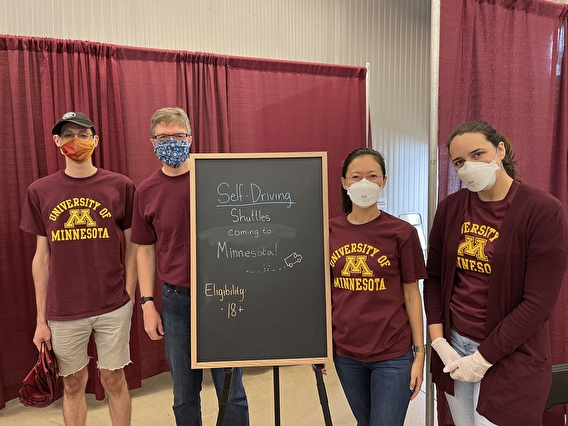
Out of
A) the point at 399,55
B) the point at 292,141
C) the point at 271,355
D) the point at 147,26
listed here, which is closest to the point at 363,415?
the point at 271,355

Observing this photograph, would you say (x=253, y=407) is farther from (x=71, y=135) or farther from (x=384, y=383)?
(x=71, y=135)

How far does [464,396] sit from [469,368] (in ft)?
0.58

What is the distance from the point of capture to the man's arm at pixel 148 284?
5.77ft

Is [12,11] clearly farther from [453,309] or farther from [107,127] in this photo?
[453,309]

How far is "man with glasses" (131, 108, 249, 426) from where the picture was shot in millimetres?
1660

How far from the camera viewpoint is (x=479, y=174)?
1324 millimetres

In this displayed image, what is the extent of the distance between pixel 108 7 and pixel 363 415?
10.1ft

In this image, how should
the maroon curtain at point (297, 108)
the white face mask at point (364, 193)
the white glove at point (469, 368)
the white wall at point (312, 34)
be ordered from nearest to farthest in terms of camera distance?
the white glove at point (469, 368) < the white face mask at point (364, 193) < the white wall at point (312, 34) < the maroon curtain at point (297, 108)

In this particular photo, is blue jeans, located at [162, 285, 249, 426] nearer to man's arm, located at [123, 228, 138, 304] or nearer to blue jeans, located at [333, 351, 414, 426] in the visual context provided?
man's arm, located at [123, 228, 138, 304]

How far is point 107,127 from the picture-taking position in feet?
8.33

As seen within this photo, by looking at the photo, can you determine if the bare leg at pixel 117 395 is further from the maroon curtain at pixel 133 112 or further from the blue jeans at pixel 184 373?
the maroon curtain at pixel 133 112

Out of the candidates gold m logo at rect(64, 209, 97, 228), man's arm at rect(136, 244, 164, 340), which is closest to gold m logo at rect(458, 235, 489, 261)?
man's arm at rect(136, 244, 164, 340)

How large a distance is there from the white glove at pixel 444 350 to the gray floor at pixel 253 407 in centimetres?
117

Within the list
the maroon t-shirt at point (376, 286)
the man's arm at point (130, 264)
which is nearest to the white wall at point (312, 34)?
the man's arm at point (130, 264)
